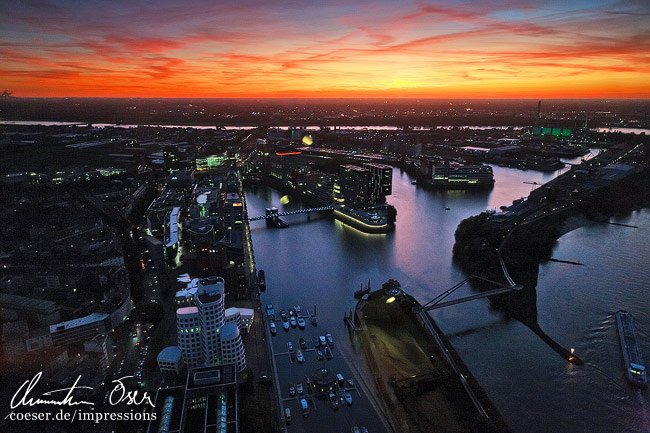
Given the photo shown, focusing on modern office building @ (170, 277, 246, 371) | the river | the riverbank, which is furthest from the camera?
modern office building @ (170, 277, 246, 371)

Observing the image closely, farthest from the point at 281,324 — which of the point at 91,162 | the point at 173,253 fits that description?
the point at 91,162

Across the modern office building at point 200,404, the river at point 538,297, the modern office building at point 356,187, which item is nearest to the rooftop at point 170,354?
the modern office building at point 200,404

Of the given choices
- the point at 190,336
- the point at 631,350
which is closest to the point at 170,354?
the point at 190,336

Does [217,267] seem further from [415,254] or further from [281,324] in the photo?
[415,254]

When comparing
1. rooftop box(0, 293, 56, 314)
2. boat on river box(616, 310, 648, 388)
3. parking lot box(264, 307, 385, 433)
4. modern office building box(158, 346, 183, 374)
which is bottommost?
parking lot box(264, 307, 385, 433)
